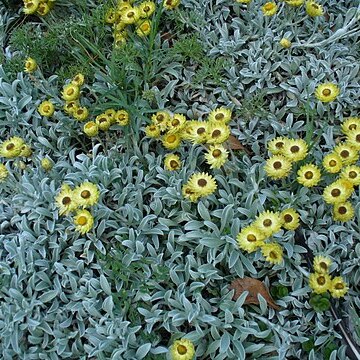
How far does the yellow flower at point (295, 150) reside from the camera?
9.20ft

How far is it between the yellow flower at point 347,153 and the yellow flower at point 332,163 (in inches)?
1.7

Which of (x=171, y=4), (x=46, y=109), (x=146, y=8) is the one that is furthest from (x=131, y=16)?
(x=46, y=109)

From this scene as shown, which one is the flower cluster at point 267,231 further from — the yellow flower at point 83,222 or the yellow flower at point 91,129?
the yellow flower at point 91,129

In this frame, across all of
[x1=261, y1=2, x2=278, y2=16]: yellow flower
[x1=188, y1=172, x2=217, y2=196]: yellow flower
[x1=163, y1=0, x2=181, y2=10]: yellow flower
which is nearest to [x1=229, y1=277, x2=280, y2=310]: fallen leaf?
[x1=188, y1=172, x2=217, y2=196]: yellow flower

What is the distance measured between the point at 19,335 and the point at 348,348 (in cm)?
136

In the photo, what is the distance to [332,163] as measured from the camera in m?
2.79

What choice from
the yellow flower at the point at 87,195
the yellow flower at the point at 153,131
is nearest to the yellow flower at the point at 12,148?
the yellow flower at the point at 87,195

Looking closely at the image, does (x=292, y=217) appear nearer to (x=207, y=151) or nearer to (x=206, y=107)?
(x=207, y=151)

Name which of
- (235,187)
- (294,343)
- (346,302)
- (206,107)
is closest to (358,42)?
(206,107)

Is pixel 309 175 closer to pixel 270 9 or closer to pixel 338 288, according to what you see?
Answer: pixel 338 288

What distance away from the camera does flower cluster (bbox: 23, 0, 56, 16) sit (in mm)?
3443

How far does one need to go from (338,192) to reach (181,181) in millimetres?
706

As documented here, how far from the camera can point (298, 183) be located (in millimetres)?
2904

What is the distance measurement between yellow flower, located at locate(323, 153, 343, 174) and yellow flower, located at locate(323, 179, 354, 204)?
58 millimetres
